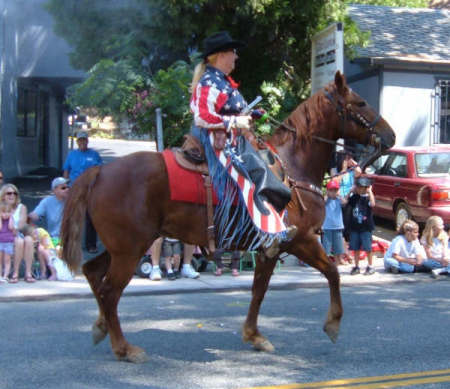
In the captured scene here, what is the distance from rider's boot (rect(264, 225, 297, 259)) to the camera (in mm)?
5297

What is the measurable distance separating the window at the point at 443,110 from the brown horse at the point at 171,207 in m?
12.3

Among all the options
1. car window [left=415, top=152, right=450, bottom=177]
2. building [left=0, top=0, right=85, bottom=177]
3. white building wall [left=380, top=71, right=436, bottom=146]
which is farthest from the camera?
building [left=0, top=0, right=85, bottom=177]

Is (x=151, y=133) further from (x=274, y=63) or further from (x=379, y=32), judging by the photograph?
(x=379, y=32)

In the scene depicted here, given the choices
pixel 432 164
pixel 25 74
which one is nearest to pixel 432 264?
pixel 432 164

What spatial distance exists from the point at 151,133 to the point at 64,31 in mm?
3208

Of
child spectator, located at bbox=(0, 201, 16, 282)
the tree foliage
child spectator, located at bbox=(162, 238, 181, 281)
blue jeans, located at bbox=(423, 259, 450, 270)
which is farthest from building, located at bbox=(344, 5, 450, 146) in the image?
child spectator, located at bbox=(0, 201, 16, 282)

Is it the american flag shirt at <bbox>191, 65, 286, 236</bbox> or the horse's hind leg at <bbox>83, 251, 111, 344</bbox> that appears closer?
the american flag shirt at <bbox>191, 65, 286, 236</bbox>

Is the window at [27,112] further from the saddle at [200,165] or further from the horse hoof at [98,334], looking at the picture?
the saddle at [200,165]

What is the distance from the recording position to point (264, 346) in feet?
18.1

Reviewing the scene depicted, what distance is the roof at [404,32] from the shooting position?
1706 cm

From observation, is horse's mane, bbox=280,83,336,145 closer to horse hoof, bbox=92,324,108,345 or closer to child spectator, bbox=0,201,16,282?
horse hoof, bbox=92,324,108,345

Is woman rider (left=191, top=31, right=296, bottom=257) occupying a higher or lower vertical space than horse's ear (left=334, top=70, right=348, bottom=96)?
lower

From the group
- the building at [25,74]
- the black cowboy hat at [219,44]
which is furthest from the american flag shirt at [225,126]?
the building at [25,74]

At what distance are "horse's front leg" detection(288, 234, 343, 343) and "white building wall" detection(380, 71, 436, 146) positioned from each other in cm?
1198
